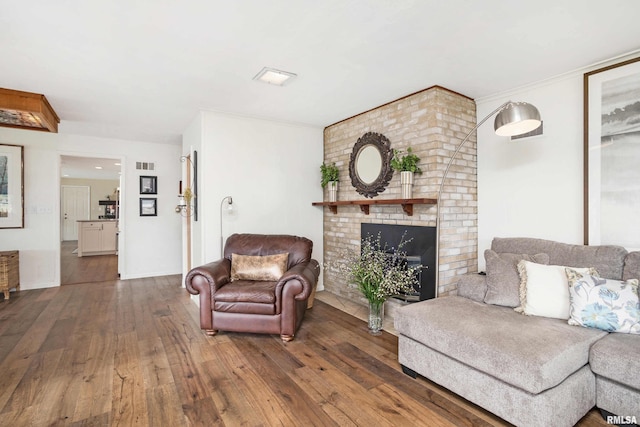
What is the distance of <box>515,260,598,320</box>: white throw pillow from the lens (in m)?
2.21

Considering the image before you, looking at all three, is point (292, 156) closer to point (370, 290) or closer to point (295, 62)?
point (295, 62)

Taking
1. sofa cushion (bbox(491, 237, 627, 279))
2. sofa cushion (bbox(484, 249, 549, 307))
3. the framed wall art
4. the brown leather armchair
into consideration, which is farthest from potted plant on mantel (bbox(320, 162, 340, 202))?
the framed wall art

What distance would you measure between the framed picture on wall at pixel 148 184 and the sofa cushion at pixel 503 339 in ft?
16.5

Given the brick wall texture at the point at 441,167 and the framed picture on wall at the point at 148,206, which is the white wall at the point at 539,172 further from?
the framed picture on wall at the point at 148,206

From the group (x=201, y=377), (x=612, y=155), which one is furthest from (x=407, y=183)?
(x=201, y=377)

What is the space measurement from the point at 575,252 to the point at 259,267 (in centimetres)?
277

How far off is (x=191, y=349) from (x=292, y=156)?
2716mm

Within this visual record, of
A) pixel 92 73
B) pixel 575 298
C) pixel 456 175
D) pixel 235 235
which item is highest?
pixel 92 73

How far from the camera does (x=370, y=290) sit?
313cm

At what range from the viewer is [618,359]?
1751 millimetres

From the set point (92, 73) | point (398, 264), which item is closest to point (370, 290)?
point (398, 264)

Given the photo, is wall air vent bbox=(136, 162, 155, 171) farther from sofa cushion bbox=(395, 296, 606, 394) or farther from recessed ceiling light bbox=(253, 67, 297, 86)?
sofa cushion bbox=(395, 296, 606, 394)

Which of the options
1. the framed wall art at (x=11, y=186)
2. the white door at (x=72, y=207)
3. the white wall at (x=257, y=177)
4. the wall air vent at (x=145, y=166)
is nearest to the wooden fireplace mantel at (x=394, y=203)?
the white wall at (x=257, y=177)

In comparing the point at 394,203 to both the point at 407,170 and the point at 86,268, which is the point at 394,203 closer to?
the point at 407,170
